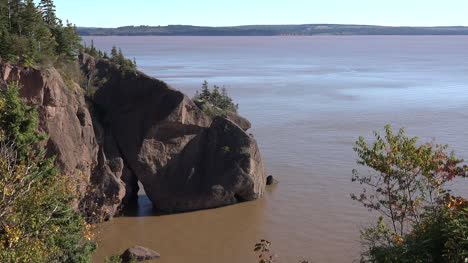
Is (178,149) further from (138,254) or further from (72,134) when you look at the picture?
(138,254)

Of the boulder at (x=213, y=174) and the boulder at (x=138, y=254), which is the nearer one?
the boulder at (x=138, y=254)

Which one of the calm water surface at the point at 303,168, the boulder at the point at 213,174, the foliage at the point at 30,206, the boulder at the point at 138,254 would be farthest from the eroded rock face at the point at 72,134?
the boulder at the point at 213,174

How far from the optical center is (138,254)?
89.6 ft

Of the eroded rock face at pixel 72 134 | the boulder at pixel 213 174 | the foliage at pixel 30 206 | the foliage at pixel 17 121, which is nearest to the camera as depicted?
the foliage at pixel 30 206

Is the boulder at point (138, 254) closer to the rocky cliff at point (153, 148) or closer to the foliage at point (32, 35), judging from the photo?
the rocky cliff at point (153, 148)

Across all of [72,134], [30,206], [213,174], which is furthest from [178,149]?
[30,206]

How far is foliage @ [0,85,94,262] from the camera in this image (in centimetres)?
1639

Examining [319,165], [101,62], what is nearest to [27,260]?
[101,62]

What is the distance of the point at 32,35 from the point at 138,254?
49.5 ft

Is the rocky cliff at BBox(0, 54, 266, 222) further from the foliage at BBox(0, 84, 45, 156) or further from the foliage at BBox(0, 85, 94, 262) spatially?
the foliage at BBox(0, 85, 94, 262)

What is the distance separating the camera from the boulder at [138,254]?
89.2ft

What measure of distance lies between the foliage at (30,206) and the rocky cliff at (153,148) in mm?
4622

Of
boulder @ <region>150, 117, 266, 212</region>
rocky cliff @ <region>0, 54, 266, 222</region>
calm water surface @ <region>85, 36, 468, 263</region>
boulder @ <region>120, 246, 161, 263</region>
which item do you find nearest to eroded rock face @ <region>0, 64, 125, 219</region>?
rocky cliff @ <region>0, 54, 266, 222</region>

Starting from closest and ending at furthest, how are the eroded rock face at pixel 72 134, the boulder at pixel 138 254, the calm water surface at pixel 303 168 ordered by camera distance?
the boulder at pixel 138 254 < the eroded rock face at pixel 72 134 < the calm water surface at pixel 303 168
